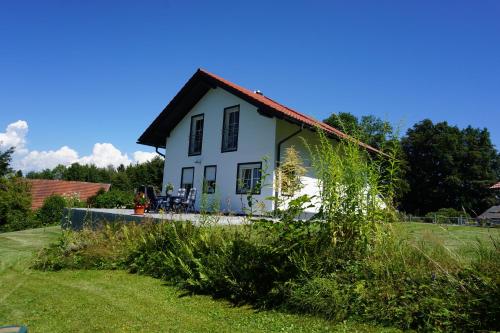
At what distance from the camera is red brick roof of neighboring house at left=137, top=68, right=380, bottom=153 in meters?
14.0

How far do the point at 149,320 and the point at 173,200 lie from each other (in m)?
10.5

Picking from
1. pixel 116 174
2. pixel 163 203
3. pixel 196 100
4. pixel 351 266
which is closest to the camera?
pixel 351 266

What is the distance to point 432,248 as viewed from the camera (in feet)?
12.6

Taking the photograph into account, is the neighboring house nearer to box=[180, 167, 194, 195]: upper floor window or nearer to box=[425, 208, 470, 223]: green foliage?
box=[180, 167, 194, 195]: upper floor window

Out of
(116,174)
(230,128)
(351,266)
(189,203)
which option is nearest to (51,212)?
(189,203)

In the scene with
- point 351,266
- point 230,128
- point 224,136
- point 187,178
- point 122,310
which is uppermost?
point 230,128

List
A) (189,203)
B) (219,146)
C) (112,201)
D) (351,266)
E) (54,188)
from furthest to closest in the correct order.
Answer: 1. (54,188)
2. (112,201)
3. (219,146)
4. (189,203)
5. (351,266)

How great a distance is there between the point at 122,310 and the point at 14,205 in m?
24.6

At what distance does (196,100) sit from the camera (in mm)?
18297

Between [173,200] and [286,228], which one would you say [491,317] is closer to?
[286,228]

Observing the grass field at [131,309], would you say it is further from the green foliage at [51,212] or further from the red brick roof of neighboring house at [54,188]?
the red brick roof of neighboring house at [54,188]

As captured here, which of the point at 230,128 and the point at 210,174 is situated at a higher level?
the point at 230,128

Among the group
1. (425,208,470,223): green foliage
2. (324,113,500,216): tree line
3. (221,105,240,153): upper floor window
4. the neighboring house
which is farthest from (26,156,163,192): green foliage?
(425,208,470,223): green foliage

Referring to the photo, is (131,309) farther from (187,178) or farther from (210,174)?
(187,178)
